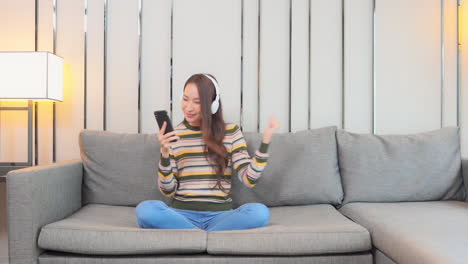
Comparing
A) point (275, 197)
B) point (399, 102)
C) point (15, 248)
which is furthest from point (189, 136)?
point (399, 102)

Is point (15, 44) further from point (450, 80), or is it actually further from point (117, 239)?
point (450, 80)

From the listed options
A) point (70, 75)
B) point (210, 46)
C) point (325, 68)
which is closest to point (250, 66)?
point (210, 46)

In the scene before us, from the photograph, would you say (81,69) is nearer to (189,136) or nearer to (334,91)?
(189,136)

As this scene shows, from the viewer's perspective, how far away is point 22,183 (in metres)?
1.60

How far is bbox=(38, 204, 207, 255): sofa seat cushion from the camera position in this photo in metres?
1.54

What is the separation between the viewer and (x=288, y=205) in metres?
2.12

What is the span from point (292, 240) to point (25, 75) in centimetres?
164

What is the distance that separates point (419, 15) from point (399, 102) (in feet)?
1.84

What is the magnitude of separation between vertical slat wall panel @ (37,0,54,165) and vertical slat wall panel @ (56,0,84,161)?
0.04 m

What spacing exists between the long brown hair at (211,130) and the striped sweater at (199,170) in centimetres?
3

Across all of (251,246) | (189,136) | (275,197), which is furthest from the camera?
(275,197)

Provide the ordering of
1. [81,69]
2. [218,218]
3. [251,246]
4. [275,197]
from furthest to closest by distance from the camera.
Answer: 1. [81,69]
2. [275,197]
3. [218,218]
4. [251,246]

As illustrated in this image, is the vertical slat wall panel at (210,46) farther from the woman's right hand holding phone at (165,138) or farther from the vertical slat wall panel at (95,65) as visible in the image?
the woman's right hand holding phone at (165,138)

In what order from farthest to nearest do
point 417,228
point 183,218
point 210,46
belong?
1. point 210,46
2. point 183,218
3. point 417,228
